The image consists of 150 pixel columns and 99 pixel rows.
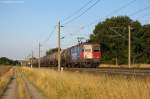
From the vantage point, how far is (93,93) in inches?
603

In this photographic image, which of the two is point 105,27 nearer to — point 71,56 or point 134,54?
point 134,54

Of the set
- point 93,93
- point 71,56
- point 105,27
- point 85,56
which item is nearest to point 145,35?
point 105,27

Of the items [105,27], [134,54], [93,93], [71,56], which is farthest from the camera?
[105,27]

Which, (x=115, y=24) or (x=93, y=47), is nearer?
(x=93, y=47)

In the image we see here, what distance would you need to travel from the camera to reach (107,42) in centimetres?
8806

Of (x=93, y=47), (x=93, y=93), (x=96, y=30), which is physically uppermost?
(x=96, y=30)

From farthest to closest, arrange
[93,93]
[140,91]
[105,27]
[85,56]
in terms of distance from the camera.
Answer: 1. [105,27]
2. [85,56]
3. [93,93]
4. [140,91]

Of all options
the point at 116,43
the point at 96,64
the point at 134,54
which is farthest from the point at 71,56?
the point at 116,43

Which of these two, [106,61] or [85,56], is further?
[106,61]

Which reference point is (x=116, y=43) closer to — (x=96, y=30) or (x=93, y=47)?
(x=96, y=30)

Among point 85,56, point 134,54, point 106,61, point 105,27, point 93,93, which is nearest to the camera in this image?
point 93,93

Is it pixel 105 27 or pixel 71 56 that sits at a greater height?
pixel 105 27

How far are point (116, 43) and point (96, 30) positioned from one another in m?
19.4

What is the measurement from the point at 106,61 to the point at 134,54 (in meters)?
8.00
